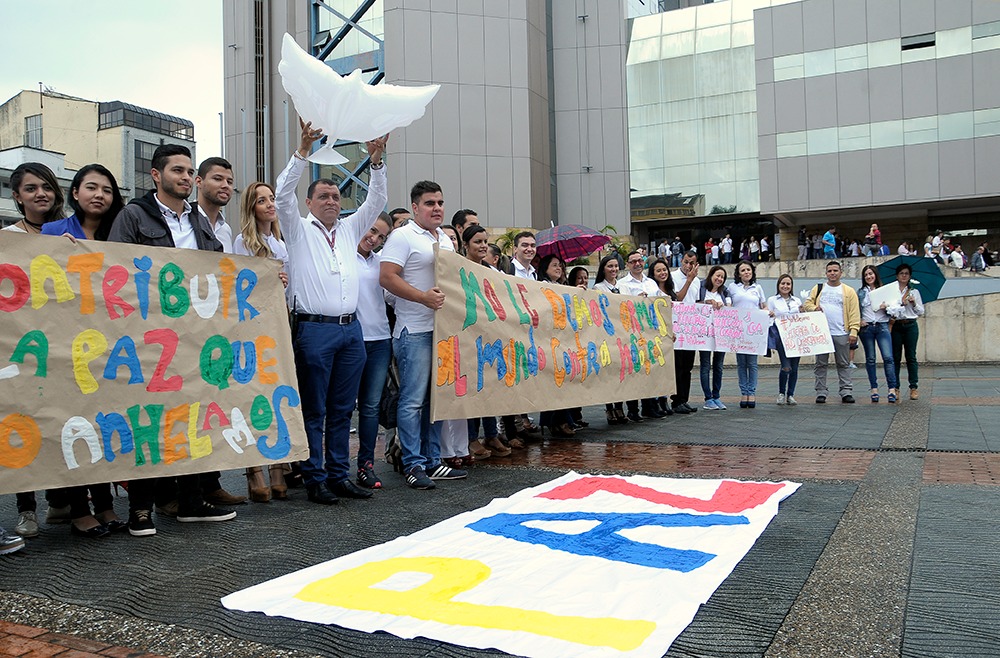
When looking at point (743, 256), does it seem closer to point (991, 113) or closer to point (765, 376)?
point (991, 113)

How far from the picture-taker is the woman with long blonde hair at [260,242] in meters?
5.48

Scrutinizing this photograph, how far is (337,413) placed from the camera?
561 cm

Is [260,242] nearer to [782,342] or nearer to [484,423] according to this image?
[484,423]

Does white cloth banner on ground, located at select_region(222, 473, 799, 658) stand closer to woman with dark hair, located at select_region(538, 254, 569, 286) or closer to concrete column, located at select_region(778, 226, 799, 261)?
woman with dark hair, located at select_region(538, 254, 569, 286)

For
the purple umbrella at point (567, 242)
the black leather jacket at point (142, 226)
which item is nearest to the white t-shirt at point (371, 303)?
the black leather jacket at point (142, 226)

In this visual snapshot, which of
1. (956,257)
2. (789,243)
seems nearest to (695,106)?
(789,243)

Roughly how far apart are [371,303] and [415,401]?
75 cm

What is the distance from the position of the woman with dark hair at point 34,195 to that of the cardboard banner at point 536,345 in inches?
97.9

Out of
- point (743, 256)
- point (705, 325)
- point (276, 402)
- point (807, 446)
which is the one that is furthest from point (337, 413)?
point (743, 256)

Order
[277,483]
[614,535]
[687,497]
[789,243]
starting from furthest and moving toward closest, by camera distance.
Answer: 1. [789,243]
2. [277,483]
3. [687,497]
4. [614,535]

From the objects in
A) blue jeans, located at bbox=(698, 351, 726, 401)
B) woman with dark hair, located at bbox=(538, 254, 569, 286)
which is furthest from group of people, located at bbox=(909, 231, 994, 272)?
woman with dark hair, located at bbox=(538, 254, 569, 286)

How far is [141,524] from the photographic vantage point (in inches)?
181

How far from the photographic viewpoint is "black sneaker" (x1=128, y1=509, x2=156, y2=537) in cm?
456

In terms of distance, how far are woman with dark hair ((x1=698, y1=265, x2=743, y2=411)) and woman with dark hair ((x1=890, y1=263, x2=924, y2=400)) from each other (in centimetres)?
219
